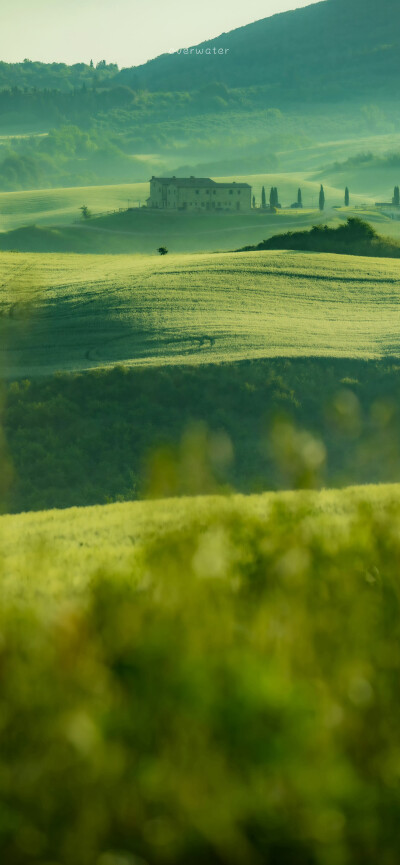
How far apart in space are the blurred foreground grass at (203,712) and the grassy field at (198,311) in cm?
3620

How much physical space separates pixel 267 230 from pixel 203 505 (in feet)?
361

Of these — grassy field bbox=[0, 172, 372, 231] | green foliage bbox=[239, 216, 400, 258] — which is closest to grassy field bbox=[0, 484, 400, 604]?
green foliage bbox=[239, 216, 400, 258]

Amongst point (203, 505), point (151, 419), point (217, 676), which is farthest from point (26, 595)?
point (151, 419)

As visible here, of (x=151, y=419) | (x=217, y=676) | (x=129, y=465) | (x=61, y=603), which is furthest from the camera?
(x=151, y=419)

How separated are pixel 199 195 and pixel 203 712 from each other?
129 meters

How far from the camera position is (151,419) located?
35.5 m

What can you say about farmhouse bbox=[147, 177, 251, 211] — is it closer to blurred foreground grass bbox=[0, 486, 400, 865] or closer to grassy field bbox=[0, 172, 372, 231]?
grassy field bbox=[0, 172, 372, 231]

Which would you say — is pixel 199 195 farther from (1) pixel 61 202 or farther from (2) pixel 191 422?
(2) pixel 191 422

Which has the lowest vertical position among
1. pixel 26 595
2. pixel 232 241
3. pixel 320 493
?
pixel 232 241

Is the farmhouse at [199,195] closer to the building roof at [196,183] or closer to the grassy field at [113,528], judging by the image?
the building roof at [196,183]

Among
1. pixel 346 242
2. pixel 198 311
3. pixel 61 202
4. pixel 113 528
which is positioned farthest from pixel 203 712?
pixel 61 202

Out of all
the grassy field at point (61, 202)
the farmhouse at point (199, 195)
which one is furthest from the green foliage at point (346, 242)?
the grassy field at point (61, 202)

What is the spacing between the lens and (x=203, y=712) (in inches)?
119

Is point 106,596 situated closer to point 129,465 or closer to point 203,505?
point 203,505
